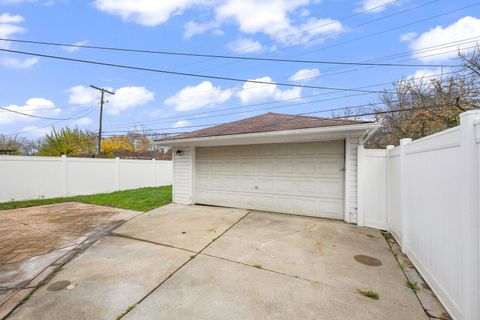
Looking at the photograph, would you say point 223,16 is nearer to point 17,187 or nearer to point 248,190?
point 248,190

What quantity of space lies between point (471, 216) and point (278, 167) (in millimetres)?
4773

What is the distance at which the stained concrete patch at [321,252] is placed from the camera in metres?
2.69

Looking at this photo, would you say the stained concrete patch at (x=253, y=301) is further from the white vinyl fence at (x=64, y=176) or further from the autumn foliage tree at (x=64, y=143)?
the autumn foliage tree at (x=64, y=143)

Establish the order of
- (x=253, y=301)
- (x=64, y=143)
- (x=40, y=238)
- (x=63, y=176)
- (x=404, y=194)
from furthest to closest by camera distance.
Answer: (x=64, y=143) < (x=63, y=176) < (x=40, y=238) < (x=404, y=194) < (x=253, y=301)

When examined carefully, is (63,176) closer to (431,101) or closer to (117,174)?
(117,174)

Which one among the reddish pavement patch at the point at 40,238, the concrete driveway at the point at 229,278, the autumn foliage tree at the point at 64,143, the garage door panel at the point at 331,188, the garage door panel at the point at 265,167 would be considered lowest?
the reddish pavement patch at the point at 40,238

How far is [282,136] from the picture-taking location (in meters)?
5.73

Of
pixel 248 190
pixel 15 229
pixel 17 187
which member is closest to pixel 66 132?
pixel 17 187

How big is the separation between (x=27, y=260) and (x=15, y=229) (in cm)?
230

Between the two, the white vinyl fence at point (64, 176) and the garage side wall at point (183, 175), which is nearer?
the garage side wall at point (183, 175)

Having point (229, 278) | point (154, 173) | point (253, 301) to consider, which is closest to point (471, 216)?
point (253, 301)

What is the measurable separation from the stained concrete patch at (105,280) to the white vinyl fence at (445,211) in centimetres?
296

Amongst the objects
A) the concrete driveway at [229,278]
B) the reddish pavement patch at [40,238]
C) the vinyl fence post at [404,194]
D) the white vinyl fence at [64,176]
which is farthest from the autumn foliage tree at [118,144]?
the vinyl fence post at [404,194]

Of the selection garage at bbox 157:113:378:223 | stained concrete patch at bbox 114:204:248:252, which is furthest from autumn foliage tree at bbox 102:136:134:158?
stained concrete patch at bbox 114:204:248:252
